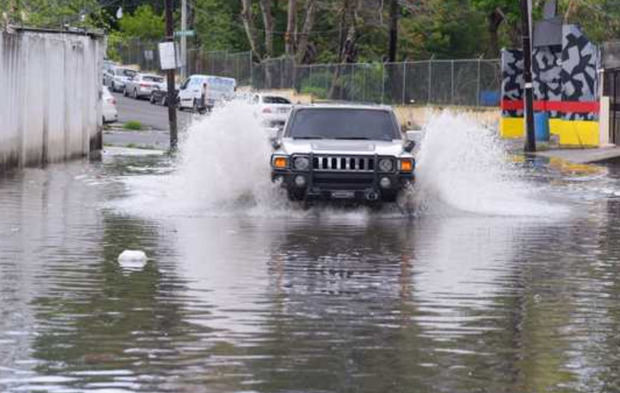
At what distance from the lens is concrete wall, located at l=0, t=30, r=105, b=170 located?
31173 millimetres

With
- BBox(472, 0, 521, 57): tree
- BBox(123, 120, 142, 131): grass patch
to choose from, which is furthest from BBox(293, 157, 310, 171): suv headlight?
BBox(472, 0, 521, 57): tree

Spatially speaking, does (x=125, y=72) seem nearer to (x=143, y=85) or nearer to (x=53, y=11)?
(x=143, y=85)

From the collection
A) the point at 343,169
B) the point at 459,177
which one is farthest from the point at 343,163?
the point at 459,177

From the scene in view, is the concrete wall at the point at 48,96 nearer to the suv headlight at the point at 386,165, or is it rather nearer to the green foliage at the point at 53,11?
the green foliage at the point at 53,11

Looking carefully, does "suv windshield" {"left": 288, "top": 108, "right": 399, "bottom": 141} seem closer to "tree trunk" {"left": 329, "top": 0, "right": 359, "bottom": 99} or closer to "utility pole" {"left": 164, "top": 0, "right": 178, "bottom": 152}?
"utility pole" {"left": 164, "top": 0, "right": 178, "bottom": 152}

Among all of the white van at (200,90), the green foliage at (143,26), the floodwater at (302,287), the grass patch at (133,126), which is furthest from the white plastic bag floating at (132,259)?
the green foliage at (143,26)

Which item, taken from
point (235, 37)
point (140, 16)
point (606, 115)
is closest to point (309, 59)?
point (235, 37)

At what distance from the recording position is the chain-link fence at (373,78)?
63281 mm

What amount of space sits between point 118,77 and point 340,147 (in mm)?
64887

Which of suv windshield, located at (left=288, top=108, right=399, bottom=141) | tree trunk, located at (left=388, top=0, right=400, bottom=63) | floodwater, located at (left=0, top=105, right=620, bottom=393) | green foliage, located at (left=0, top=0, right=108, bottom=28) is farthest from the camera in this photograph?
tree trunk, located at (left=388, top=0, right=400, bottom=63)

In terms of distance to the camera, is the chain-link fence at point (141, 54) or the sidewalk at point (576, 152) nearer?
the sidewalk at point (576, 152)

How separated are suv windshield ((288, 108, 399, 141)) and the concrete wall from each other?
9.06m

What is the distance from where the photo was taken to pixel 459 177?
966 inches

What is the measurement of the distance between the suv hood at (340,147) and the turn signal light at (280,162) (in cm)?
12
